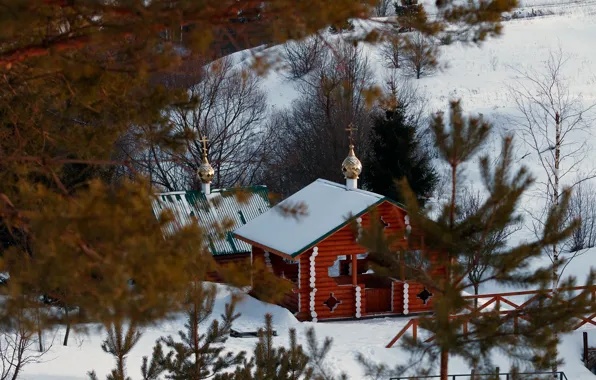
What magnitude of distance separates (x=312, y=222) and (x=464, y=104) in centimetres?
2281

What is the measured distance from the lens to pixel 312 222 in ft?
64.0

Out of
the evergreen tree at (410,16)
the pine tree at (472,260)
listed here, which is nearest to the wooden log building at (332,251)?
the pine tree at (472,260)

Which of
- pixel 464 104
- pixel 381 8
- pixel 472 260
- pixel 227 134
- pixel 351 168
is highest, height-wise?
pixel 381 8

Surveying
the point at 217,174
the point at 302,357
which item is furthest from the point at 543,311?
the point at 217,174

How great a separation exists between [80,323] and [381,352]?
11712mm

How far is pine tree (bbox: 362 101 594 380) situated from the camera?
26.5 ft

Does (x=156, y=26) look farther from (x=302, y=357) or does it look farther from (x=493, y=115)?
(x=493, y=115)

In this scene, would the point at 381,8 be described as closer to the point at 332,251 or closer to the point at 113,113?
the point at 332,251

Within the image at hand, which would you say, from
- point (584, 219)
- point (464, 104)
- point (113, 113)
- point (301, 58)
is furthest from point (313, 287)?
point (464, 104)

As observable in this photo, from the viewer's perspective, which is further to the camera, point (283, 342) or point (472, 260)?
point (283, 342)

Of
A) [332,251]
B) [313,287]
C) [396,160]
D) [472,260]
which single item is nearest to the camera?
[472,260]

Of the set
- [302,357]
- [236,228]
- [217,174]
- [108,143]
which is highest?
[217,174]

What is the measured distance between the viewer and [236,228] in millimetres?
22484

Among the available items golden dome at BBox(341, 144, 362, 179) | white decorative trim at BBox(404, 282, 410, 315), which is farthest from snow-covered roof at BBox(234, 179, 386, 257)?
white decorative trim at BBox(404, 282, 410, 315)
